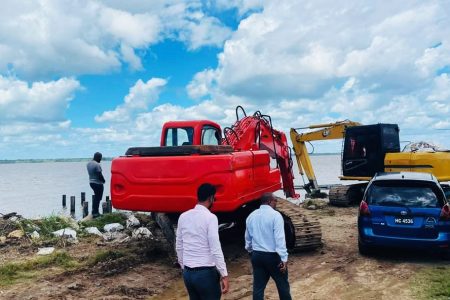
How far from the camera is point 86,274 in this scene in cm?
954

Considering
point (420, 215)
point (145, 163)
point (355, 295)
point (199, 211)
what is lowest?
point (355, 295)

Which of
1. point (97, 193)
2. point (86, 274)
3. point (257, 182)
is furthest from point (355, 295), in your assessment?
point (97, 193)

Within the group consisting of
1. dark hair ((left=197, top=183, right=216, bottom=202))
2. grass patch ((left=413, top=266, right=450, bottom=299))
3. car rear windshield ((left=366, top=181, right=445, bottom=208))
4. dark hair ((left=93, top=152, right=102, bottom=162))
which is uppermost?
dark hair ((left=93, top=152, right=102, bottom=162))

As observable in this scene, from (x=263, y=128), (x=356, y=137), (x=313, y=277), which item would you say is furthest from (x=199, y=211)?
(x=356, y=137)

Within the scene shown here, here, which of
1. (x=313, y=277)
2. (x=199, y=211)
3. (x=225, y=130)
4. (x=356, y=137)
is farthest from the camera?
(x=356, y=137)

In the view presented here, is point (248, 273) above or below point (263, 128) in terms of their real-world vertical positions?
below

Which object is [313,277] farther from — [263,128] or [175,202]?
[263,128]

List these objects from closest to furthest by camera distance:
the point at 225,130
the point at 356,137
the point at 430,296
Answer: the point at 430,296 → the point at 225,130 → the point at 356,137

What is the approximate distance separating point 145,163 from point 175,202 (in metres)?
1.00

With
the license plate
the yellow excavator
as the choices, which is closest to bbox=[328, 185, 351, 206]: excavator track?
the yellow excavator

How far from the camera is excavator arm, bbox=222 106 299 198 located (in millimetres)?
11688

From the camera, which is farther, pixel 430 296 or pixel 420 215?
pixel 420 215

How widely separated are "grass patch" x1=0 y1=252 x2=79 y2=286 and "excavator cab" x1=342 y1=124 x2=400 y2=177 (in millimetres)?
12337

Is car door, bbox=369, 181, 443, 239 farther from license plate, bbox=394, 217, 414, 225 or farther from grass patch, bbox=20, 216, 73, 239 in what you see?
grass patch, bbox=20, 216, 73, 239
